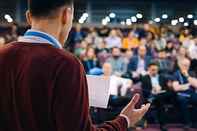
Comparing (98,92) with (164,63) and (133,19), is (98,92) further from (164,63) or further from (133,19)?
(133,19)

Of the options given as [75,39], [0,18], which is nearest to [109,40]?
[75,39]

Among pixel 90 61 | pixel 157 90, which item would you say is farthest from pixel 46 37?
pixel 90 61

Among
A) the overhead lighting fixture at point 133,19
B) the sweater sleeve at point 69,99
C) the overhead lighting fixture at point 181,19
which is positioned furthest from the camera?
the overhead lighting fixture at point 133,19

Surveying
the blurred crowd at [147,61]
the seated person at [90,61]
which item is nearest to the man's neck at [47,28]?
the blurred crowd at [147,61]

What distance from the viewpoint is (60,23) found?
157 centimetres

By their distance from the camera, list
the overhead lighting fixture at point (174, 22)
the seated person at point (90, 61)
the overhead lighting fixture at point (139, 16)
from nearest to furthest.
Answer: the seated person at point (90, 61) → the overhead lighting fixture at point (174, 22) → the overhead lighting fixture at point (139, 16)

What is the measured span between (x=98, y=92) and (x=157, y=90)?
5.76 metres

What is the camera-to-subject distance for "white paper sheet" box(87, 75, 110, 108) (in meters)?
1.92

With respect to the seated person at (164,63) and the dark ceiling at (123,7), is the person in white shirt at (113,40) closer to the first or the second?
the seated person at (164,63)

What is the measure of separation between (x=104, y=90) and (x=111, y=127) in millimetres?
384

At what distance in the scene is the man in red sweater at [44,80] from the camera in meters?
1.44

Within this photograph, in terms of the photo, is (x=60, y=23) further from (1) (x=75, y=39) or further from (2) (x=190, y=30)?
(2) (x=190, y=30)

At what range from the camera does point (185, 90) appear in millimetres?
7582

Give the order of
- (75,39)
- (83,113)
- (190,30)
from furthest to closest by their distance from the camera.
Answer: (190,30)
(75,39)
(83,113)
